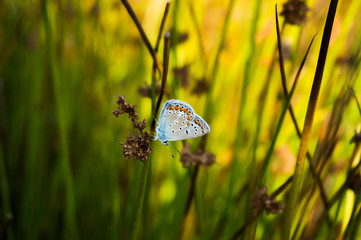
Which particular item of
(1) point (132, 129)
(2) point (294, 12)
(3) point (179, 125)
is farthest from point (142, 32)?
(1) point (132, 129)

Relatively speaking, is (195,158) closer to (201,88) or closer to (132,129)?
(201,88)

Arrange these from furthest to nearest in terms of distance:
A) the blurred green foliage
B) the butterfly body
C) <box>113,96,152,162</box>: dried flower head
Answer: the blurred green foliage, the butterfly body, <box>113,96,152,162</box>: dried flower head

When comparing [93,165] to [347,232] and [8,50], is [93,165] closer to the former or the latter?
[8,50]

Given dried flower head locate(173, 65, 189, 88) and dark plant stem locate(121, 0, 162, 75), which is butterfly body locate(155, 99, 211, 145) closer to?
dark plant stem locate(121, 0, 162, 75)

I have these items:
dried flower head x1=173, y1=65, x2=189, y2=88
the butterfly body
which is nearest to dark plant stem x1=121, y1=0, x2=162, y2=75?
the butterfly body

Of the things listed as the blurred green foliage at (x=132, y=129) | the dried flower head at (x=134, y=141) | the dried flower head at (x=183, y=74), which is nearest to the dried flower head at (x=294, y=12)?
the blurred green foliage at (x=132, y=129)

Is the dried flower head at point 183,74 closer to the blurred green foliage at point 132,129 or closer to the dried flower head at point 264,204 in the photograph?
the blurred green foliage at point 132,129
